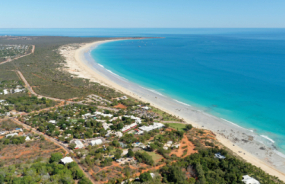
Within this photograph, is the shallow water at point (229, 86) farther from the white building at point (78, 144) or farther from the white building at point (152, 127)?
the white building at point (78, 144)

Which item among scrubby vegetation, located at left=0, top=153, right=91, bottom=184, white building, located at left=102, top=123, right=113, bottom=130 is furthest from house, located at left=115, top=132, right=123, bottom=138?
scrubby vegetation, located at left=0, top=153, right=91, bottom=184

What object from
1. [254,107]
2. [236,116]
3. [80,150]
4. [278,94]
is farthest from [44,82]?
[278,94]

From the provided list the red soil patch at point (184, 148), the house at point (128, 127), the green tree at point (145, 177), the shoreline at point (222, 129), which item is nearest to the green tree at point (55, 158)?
the green tree at point (145, 177)

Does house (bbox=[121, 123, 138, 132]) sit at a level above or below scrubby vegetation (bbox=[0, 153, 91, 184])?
below

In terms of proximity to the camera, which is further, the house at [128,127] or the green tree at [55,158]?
the house at [128,127]

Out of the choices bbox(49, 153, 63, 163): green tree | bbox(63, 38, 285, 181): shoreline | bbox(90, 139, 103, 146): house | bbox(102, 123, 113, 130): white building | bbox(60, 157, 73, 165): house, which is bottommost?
bbox(63, 38, 285, 181): shoreline

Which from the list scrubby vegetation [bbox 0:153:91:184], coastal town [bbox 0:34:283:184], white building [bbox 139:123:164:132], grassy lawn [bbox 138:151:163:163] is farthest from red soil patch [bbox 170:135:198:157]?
scrubby vegetation [bbox 0:153:91:184]

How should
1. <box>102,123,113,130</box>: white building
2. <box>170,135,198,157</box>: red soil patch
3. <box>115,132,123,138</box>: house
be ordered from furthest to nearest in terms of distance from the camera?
1. <box>102,123,113,130</box>: white building
2. <box>115,132,123,138</box>: house
3. <box>170,135,198,157</box>: red soil patch

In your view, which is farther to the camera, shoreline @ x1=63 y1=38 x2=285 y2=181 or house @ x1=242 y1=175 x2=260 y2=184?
shoreline @ x1=63 y1=38 x2=285 y2=181

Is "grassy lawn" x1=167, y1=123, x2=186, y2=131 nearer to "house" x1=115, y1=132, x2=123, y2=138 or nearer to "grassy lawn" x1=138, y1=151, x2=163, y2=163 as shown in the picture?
"grassy lawn" x1=138, y1=151, x2=163, y2=163

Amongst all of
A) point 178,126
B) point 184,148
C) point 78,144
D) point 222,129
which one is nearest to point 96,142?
point 78,144

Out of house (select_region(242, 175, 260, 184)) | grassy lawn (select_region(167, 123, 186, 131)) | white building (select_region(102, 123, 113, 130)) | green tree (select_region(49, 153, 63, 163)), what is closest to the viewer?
house (select_region(242, 175, 260, 184))
